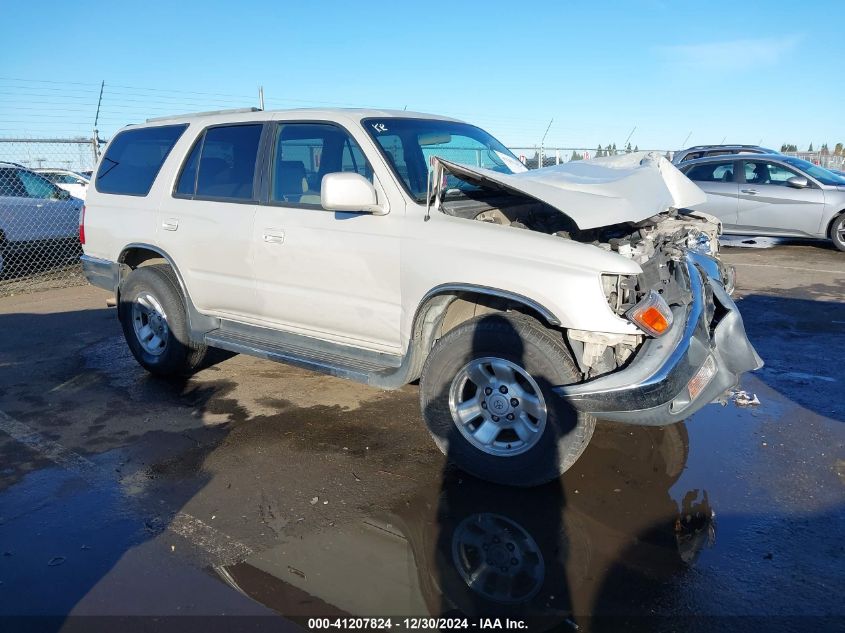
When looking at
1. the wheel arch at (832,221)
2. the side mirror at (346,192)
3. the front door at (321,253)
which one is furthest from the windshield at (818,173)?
the side mirror at (346,192)

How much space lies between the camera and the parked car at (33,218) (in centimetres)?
1066

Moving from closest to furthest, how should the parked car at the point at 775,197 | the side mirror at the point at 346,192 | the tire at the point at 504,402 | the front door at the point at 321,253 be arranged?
the tire at the point at 504,402, the side mirror at the point at 346,192, the front door at the point at 321,253, the parked car at the point at 775,197

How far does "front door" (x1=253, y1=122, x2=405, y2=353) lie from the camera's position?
Result: 14.0 feet

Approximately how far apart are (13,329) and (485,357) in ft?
20.5

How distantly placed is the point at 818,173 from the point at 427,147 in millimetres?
10138

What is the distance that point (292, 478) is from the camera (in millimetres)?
4090

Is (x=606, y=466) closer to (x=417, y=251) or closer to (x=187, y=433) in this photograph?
(x=417, y=251)

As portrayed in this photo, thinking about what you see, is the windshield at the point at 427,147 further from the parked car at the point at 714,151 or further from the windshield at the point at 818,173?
the parked car at the point at 714,151

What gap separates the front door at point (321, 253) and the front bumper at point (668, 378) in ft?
4.59

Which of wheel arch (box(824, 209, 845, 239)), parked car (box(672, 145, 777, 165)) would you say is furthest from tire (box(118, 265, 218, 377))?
parked car (box(672, 145, 777, 165))

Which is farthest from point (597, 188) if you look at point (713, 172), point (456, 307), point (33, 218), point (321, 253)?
point (33, 218)

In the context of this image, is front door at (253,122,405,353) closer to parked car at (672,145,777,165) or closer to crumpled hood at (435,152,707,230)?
crumpled hood at (435,152,707,230)

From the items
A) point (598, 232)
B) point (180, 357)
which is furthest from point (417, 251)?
point (180, 357)

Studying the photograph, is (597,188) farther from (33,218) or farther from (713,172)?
(33,218)
